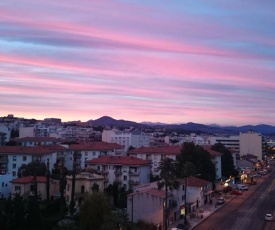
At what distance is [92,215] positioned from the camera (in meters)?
37.1

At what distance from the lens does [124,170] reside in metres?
74.3

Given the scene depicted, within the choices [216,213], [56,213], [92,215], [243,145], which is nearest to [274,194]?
[216,213]

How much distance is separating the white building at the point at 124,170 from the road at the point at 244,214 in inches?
635

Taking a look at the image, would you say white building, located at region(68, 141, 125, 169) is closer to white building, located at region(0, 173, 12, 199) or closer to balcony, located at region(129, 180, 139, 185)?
balcony, located at region(129, 180, 139, 185)

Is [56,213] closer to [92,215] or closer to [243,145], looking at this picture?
[92,215]

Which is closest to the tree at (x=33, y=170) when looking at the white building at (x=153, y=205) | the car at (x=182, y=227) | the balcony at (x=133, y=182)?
the balcony at (x=133, y=182)

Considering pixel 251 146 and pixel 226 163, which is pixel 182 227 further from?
pixel 251 146

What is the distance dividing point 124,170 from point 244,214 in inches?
973

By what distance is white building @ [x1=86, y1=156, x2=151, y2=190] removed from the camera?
242 feet

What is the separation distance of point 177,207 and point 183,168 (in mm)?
5464

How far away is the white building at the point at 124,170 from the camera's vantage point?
242ft

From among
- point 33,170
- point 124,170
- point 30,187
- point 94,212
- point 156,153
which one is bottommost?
point 30,187

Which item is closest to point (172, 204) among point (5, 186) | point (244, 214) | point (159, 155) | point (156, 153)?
point (244, 214)

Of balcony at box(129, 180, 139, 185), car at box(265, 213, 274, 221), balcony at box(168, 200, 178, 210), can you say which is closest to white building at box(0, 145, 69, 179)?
balcony at box(129, 180, 139, 185)
